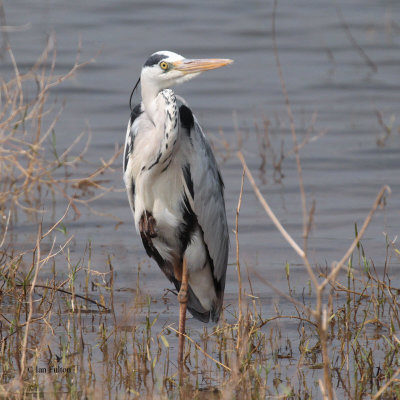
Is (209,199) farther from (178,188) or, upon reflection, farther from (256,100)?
(256,100)

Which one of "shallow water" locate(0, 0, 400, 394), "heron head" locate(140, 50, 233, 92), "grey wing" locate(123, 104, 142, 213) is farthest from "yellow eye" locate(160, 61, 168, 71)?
"shallow water" locate(0, 0, 400, 394)

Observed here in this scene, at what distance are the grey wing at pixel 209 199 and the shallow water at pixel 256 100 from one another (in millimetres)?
247

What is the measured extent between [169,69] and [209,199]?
875 mm

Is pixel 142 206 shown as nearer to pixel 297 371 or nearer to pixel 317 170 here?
pixel 297 371

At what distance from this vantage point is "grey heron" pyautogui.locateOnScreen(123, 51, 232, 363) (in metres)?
5.02

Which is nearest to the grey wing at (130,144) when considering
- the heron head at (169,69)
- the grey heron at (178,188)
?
the grey heron at (178,188)

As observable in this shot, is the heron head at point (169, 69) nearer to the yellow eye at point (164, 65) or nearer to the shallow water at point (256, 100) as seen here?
the yellow eye at point (164, 65)

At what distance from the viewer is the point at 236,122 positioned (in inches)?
418

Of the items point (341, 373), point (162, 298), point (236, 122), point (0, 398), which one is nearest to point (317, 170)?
point (236, 122)

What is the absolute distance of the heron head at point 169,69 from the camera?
16.4ft

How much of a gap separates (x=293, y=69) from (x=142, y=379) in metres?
8.73

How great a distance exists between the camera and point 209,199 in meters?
5.47

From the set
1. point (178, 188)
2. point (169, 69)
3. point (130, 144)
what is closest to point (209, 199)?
point (178, 188)

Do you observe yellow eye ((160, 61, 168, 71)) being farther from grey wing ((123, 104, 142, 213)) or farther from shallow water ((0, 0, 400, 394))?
shallow water ((0, 0, 400, 394))
